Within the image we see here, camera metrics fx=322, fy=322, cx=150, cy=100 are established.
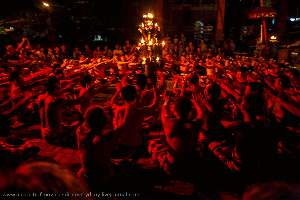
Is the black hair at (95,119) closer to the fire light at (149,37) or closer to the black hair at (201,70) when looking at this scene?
the black hair at (201,70)

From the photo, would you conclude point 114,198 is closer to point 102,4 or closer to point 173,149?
point 173,149

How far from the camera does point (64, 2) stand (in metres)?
26.7

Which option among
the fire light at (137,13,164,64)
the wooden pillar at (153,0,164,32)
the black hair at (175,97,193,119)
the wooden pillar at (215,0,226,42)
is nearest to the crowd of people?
the black hair at (175,97,193,119)

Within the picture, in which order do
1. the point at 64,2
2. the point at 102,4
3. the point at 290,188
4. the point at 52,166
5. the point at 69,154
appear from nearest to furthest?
the point at 290,188 < the point at 52,166 < the point at 69,154 < the point at 64,2 < the point at 102,4

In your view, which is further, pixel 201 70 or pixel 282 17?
pixel 282 17

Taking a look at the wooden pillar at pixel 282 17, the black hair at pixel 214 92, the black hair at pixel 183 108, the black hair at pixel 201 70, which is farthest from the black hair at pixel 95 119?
the wooden pillar at pixel 282 17

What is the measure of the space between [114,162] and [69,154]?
1.37 metres

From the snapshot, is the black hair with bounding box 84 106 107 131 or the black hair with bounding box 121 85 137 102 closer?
the black hair with bounding box 84 106 107 131


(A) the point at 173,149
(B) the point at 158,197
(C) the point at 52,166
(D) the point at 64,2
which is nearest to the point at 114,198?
(B) the point at 158,197

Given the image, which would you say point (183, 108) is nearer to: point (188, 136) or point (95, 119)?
point (188, 136)

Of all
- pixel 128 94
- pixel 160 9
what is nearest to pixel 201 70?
pixel 128 94

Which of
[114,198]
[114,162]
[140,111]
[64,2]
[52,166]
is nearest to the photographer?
[52,166]

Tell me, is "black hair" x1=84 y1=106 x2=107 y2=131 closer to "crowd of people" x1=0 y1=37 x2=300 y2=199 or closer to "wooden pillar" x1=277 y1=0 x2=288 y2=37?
"crowd of people" x1=0 y1=37 x2=300 y2=199

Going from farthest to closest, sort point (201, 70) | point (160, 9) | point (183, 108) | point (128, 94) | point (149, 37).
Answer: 1. point (160, 9)
2. point (149, 37)
3. point (201, 70)
4. point (128, 94)
5. point (183, 108)
